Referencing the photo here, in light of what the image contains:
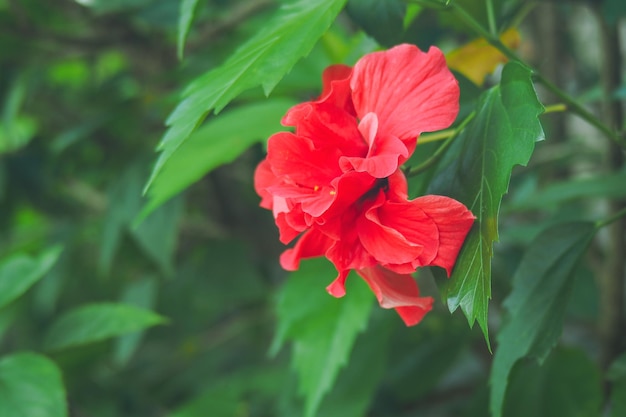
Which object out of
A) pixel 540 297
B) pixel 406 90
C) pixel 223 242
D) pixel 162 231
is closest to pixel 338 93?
pixel 406 90

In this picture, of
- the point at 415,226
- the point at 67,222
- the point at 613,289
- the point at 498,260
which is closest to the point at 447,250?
the point at 415,226

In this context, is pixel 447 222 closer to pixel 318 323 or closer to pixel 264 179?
pixel 264 179

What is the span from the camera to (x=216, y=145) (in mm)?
697

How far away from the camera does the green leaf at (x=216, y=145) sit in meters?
0.67

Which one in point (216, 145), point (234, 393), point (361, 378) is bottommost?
point (234, 393)

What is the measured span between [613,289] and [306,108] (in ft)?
1.38

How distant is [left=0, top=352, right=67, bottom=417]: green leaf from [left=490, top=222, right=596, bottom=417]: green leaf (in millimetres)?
363

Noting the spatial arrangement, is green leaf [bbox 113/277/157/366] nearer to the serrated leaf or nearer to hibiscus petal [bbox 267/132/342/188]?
the serrated leaf

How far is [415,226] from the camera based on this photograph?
1.20ft

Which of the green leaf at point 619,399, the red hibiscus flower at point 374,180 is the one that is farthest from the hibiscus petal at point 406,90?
the green leaf at point 619,399

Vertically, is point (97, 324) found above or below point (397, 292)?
below

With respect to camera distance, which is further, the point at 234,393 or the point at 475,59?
Answer: the point at 234,393

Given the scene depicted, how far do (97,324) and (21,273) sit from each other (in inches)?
3.6

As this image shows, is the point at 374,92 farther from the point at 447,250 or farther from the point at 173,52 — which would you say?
the point at 173,52
